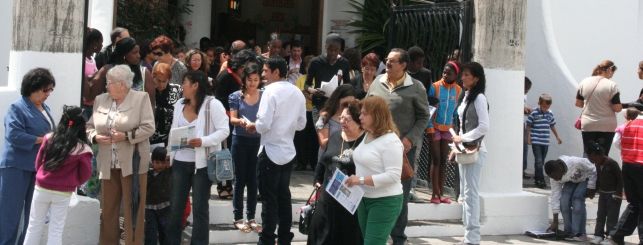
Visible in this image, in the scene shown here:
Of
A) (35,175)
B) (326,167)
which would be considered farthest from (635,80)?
(35,175)

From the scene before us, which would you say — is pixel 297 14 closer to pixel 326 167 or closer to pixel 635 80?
pixel 635 80

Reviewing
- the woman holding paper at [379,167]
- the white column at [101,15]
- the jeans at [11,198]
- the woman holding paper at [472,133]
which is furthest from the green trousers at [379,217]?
the white column at [101,15]

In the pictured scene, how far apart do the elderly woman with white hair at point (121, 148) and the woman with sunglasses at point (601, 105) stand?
6.03 m

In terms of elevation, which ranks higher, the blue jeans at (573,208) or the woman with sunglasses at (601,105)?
the woman with sunglasses at (601,105)

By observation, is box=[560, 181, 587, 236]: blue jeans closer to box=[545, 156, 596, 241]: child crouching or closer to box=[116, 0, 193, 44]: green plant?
box=[545, 156, 596, 241]: child crouching

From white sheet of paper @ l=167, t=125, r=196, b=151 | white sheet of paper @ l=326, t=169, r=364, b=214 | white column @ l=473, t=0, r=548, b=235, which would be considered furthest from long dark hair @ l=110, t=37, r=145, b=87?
white column @ l=473, t=0, r=548, b=235

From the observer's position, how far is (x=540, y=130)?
44.7 feet

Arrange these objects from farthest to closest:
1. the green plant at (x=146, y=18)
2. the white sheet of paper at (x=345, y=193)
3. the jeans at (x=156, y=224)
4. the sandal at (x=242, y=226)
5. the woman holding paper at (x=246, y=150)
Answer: the green plant at (x=146, y=18), the sandal at (x=242, y=226), the woman holding paper at (x=246, y=150), the jeans at (x=156, y=224), the white sheet of paper at (x=345, y=193)

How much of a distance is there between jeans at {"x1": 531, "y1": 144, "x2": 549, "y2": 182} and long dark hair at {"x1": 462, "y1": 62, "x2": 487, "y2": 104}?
3886 mm

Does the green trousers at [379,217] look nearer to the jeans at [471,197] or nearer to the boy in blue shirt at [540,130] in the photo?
the jeans at [471,197]

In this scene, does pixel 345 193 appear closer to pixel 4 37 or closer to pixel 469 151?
pixel 469 151

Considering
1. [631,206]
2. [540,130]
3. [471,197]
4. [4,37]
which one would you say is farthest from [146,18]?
[631,206]

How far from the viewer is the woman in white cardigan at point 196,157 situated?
8945 millimetres

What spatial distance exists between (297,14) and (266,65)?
379 inches
